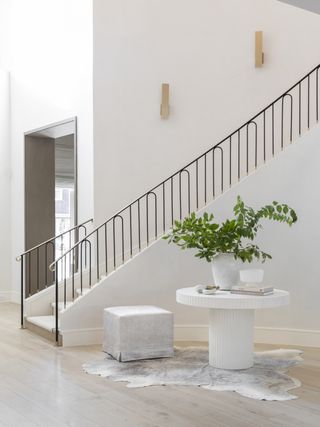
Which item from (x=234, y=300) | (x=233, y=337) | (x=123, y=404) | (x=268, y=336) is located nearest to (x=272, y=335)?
(x=268, y=336)

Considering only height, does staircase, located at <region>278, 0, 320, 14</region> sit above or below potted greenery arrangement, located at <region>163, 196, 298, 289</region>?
above

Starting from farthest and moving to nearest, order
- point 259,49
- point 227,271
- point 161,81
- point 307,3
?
point 161,81 → point 259,49 → point 227,271 → point 307,3

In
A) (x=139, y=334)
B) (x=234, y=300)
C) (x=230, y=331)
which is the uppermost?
(x=234, y=300)

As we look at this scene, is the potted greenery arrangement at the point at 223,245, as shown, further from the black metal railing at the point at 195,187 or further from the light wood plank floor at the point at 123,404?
the black metal railing at the point at 195,187

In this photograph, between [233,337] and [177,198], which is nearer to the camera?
[233,337]

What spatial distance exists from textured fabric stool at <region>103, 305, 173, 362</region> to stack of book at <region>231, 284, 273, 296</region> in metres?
0.89

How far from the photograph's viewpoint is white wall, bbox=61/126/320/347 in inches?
246

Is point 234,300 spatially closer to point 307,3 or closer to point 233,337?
point 233,337

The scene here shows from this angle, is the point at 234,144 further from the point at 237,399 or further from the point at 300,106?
the point at 237,399

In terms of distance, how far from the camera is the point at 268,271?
6469 millimetres

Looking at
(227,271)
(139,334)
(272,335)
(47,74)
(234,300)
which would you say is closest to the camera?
(234,300)

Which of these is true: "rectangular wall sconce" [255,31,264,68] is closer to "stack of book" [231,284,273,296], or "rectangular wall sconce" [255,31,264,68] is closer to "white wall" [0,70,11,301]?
"stack of book" [231,284,273,296]

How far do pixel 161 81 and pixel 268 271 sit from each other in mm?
2993

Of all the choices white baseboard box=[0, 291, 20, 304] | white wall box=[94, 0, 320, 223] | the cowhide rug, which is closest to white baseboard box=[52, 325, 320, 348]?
the cowhide rug
